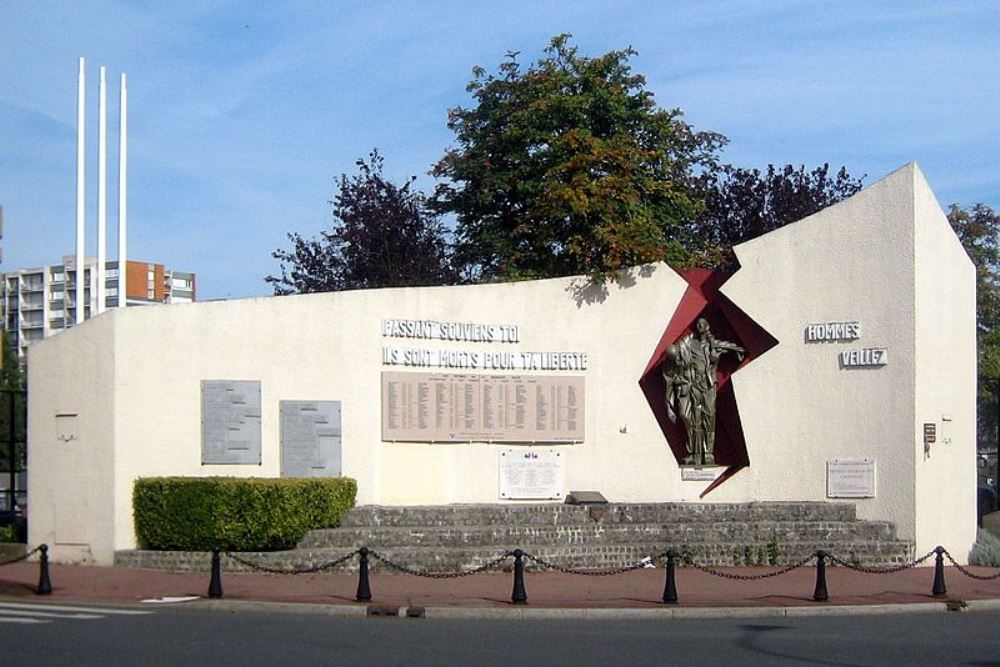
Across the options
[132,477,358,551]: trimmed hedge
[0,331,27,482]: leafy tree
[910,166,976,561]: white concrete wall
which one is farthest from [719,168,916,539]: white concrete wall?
[0,331,27,482]: leafy tree

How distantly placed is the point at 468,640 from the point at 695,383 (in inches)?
453

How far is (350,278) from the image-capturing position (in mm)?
34438

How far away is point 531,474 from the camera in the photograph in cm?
2430

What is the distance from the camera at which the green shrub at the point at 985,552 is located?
24.4 m

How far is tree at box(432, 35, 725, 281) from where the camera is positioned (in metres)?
26.0

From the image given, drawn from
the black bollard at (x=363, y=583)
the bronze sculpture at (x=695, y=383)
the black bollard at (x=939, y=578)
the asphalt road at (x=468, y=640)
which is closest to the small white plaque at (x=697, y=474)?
the bronze sculpture at (x=695, y=383)

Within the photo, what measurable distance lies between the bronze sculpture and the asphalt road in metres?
7.62

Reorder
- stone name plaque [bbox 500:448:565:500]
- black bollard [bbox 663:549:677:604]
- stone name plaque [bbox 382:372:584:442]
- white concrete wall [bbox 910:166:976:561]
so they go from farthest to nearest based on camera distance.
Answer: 1. stone name plaque [bbox 500:448:565:500]
2. white concrete wall [bbox 910:166:976:561]
3. stone name plaque [bbox 382:372:584:442]
4. black bollard [bbox 663:549:677:604]

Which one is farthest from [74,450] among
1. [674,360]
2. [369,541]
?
[674,360]

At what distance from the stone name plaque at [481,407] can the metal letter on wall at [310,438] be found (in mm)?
939

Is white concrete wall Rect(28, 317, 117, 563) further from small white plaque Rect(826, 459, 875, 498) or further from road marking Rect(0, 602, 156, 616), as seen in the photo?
small white plaque Rect(826, 459, 875, 498)

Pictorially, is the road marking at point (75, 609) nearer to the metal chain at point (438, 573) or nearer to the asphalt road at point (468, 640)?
the asphalt road at point (468, 640)

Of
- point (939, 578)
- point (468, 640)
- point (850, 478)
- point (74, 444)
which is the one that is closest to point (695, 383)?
point (850, 478)

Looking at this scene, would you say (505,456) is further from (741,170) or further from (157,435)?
(741,170)
